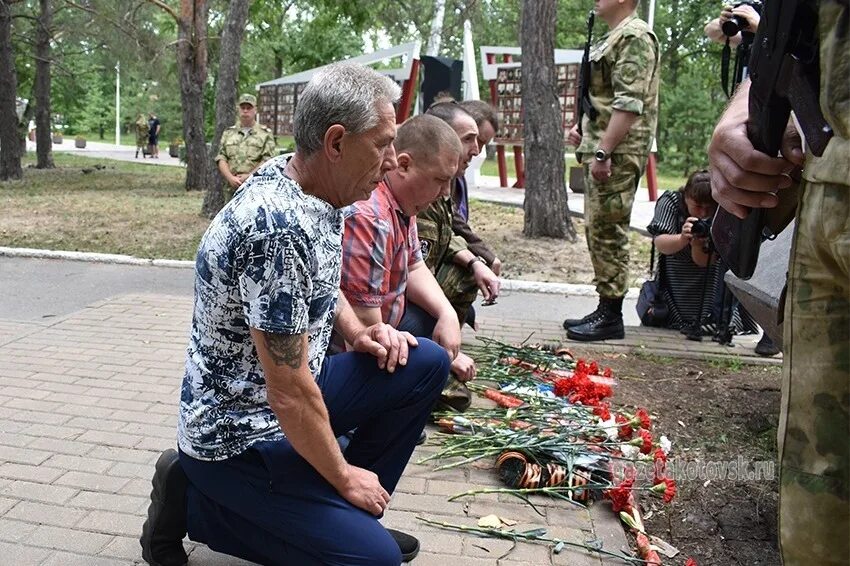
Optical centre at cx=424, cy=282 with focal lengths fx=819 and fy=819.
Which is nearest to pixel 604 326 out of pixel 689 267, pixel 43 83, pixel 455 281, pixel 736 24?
pixel 689 267

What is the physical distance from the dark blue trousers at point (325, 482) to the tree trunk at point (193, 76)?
568 inches

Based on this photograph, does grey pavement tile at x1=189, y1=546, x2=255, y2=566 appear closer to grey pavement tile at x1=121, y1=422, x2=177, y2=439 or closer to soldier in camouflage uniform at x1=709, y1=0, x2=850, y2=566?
grey pavement tile at x1=121, y1=422, x2=177, y2=439

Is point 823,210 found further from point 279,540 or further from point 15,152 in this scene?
point 15,152

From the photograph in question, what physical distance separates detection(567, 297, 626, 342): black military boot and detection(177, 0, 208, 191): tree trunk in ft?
40.1

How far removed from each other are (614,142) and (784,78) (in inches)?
150

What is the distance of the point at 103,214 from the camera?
12.3 metres

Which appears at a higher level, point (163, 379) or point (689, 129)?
point (689, 129)

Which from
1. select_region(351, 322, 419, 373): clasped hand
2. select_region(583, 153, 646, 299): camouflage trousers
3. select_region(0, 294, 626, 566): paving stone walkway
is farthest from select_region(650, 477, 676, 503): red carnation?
select_region(583, 153, 646, 299): camouflage trousers

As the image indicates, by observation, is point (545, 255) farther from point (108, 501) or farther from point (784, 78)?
point (784, 78)

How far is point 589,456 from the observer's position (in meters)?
3.33

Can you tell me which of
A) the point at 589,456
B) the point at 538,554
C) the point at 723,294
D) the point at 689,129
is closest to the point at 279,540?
the point at 538,554

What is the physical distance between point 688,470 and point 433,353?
60.1 inches

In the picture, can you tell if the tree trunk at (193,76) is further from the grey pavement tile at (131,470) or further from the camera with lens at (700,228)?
the grey pavement tile at (131,470)

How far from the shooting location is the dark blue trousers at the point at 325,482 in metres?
2.18
